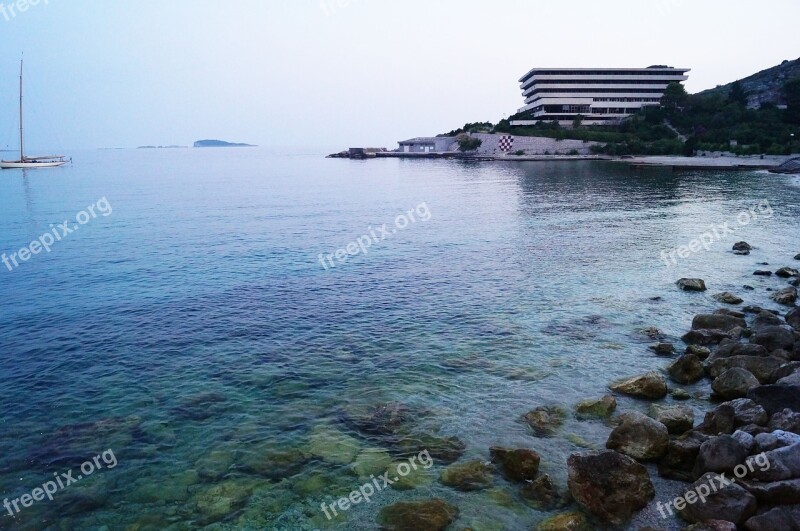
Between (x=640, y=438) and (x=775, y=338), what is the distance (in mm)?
10107

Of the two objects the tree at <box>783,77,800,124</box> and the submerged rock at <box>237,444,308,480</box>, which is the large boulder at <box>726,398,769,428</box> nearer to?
the submerged rock at <box>237,444,308,480</box>

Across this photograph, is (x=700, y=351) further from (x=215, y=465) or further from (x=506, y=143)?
(x=506, y=143)

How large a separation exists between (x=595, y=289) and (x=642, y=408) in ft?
47.4

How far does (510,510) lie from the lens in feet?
40.5

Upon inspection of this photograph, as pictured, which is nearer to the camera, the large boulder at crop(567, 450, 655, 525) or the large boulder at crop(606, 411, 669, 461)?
the large boulder at crop(567, 450, 655, 525)

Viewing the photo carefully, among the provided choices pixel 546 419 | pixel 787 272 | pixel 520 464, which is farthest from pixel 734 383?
pixel 787 272

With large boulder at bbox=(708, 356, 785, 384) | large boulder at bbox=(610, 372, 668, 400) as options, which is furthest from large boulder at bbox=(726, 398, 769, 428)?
large boulder at bbox=(708, 356, 785, 384)

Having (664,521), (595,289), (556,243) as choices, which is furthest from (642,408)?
(556,243)

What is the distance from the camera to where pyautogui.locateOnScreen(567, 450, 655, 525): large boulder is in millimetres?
11961

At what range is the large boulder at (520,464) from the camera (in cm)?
1345

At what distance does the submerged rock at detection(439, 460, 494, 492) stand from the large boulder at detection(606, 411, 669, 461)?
11.5ft

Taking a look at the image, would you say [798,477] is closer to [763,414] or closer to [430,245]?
[763,414]

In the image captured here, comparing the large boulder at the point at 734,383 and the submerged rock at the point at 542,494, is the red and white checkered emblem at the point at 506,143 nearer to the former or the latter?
the large boulder at the point at 734,383

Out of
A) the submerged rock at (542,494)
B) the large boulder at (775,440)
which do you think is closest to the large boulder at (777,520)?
the large boulder at (775,440)
